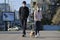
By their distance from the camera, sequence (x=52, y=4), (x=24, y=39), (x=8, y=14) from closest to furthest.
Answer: (x=24, y=39)
(x=8, y=14)
(x=52, y=4)

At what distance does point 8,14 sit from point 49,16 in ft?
52.5

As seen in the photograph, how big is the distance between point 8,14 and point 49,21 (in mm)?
16656

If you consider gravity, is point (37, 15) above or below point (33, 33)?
above

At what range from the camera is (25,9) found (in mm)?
14203

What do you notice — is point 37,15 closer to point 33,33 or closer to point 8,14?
point 33,33

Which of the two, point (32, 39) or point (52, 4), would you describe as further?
point (52, 4)

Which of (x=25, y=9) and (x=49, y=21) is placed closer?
(x=25, y=9)

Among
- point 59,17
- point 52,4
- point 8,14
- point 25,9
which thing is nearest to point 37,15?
point 25,9

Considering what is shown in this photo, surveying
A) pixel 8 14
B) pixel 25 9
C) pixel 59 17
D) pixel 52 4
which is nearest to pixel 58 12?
pixel 59 17

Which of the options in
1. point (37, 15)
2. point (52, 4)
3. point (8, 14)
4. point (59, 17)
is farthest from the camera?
point (52, 4)

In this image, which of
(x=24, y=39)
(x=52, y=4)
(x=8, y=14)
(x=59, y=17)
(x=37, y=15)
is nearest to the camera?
(x=24, y=39)

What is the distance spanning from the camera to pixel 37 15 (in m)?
14.0

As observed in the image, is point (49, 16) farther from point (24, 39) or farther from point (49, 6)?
point (24, 39)

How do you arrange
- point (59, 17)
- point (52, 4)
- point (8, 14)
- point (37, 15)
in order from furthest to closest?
point (52, 4) < point (59, 17) < point (8, 14) < point (37, 15)
